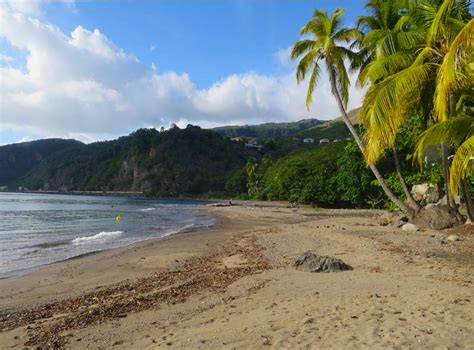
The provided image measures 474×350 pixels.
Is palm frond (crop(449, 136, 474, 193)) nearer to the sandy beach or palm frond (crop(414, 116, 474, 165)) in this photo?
palm frond (crop(414, 116, 474, 165))

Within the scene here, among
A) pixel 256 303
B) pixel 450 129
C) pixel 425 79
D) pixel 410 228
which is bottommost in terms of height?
pixel 410 228

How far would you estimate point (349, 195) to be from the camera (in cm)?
4325

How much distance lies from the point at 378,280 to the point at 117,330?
4.92 m

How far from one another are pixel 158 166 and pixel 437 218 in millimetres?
131761

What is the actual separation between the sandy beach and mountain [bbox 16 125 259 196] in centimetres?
11773

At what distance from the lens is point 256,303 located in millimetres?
6793

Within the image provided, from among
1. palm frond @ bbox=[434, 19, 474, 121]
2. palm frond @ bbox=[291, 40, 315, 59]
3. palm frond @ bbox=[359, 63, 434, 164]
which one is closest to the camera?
palm frond @ bbox=[434, 19, 474, 121]

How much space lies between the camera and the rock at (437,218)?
16375 mm

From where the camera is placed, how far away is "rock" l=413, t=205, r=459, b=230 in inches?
645

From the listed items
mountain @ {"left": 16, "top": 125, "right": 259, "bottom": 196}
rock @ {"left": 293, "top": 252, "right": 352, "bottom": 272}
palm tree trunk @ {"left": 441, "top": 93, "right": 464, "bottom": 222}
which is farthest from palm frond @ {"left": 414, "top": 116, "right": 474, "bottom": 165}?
mountain @ {"left": 16, "top": 125, "right": 259, "bottom": 196}

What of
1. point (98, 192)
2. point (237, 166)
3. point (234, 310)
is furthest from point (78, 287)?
point (98, 192)

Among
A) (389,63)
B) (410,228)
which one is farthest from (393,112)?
(410,228)

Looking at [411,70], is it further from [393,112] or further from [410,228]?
[410,228]

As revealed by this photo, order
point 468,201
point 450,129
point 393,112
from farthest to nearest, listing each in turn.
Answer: point 468,201 < point 393,112 < point 450,129
